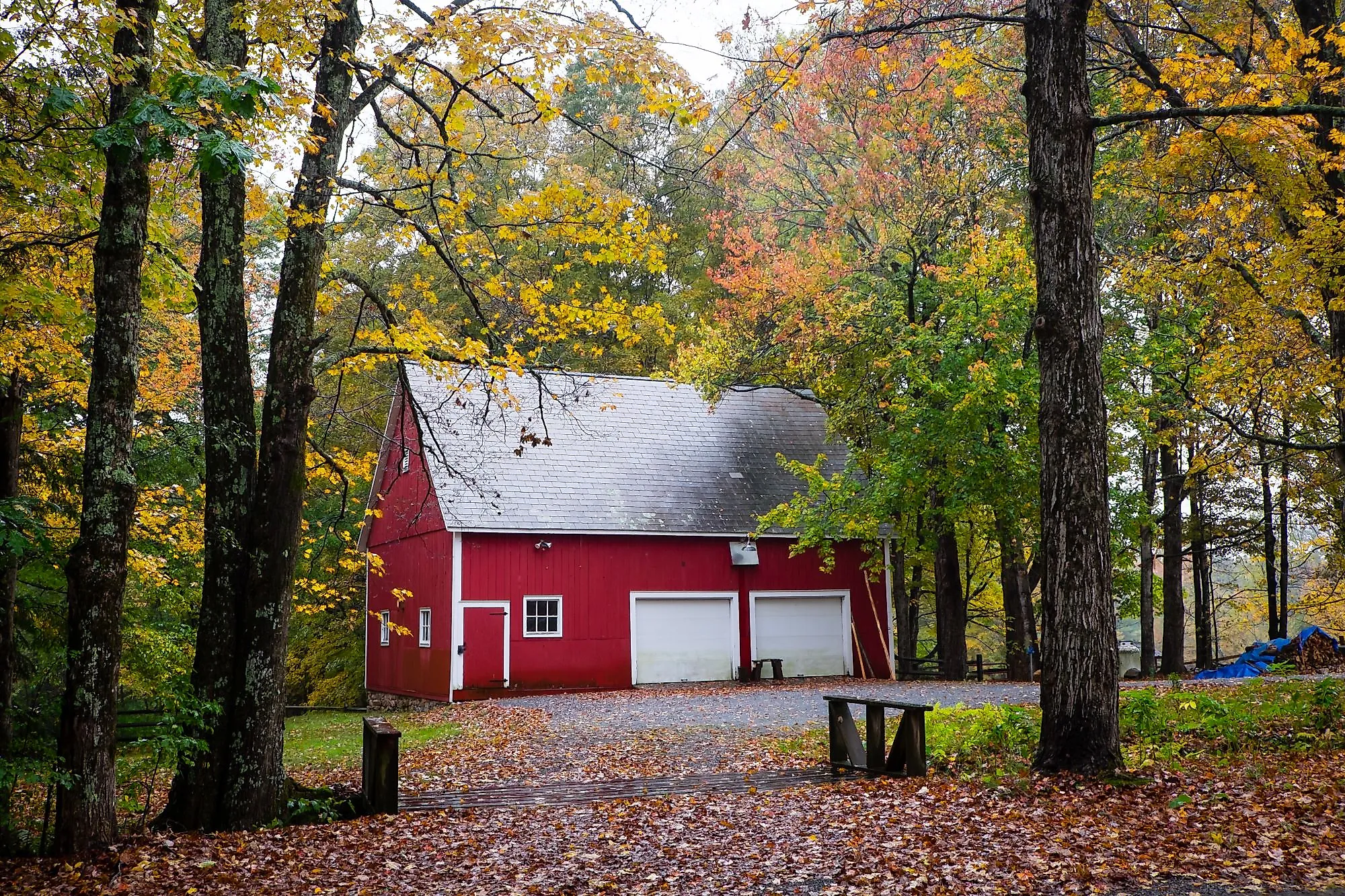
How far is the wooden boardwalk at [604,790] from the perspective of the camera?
27.6 ft

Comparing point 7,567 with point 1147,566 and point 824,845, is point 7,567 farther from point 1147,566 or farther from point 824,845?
point 1147,566

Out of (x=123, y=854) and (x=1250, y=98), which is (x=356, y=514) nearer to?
(x=123, y=854)

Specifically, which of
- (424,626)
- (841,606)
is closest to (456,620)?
(424,626)

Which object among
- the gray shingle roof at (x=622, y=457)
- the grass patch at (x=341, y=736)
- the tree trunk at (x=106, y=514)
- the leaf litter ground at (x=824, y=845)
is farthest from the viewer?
the gray shingle roof at (x=622, y=457)

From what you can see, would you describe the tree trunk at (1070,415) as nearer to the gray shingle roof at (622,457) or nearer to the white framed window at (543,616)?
the gray shingle roof at (622,457)

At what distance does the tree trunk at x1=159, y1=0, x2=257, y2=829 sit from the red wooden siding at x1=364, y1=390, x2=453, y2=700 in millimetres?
10532

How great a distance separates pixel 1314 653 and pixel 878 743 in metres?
14.6

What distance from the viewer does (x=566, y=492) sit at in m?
21.2

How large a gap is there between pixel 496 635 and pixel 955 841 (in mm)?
14956

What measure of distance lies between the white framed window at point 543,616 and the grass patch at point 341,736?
2865 mm

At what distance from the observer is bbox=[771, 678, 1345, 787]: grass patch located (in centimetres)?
807

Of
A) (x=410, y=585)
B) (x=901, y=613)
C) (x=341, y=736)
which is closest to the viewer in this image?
(x=341, y=736)

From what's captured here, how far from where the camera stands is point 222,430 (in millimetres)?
7621

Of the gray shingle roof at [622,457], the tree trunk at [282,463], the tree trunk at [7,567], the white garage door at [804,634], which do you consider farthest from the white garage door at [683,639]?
the tree trunk at [7,567]
